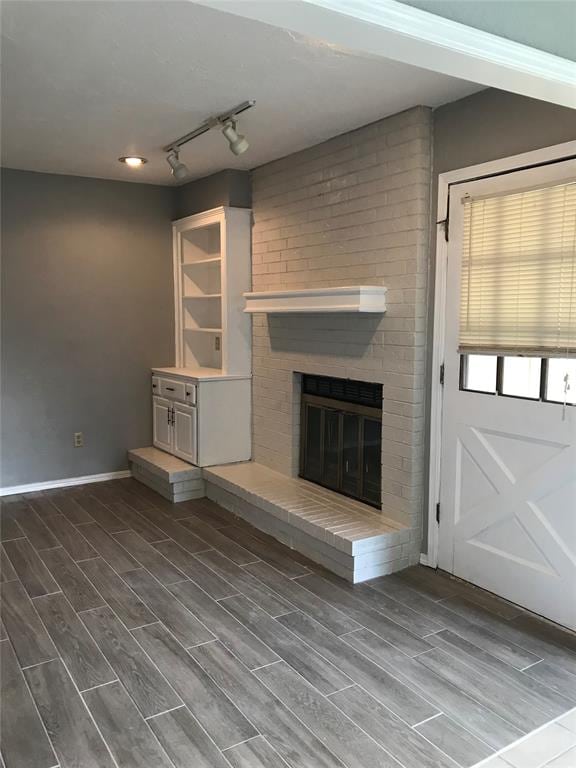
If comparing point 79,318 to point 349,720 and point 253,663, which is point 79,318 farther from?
point 349,720

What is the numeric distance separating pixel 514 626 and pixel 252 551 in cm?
154

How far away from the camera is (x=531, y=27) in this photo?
5.41 feet

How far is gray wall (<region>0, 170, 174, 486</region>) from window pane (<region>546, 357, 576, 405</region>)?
3.53 meters

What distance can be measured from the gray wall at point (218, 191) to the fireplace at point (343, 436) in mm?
1457

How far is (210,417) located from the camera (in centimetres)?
475

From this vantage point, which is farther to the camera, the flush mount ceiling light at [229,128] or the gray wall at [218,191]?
the gray wall at [218,191]

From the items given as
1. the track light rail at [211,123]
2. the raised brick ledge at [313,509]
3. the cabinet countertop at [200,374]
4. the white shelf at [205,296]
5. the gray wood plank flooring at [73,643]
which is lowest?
the gray wood plank flooring at [73,643]

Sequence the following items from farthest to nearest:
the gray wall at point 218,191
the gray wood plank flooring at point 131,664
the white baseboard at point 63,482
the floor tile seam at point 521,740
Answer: the white baseboard at point 63,482, the gray wall at point 218,191, the gray wood plank flooring at point 131,664, the floor tile seam at point 521,740

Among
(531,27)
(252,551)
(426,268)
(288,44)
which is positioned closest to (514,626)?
(252,551)

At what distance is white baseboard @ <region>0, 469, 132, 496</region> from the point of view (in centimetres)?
489

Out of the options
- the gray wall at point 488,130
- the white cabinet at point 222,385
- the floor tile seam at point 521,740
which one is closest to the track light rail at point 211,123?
the white cabinet at point 222,385

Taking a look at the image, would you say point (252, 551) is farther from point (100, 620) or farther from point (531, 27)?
point (531, 27)

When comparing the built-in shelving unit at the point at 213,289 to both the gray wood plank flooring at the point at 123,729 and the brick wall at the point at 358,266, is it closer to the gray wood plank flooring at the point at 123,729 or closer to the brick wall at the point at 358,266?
the brick wall at the point at 358,266

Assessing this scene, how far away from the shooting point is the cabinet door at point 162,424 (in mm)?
5137
